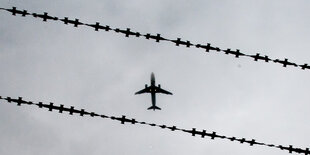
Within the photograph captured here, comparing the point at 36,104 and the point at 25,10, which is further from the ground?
the point at 25,10

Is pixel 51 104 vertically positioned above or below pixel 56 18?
below

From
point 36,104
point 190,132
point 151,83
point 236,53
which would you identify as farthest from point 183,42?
point 151,83

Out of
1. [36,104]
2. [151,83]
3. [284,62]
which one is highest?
[151,83]

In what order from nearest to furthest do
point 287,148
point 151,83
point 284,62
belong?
1. point 287,148
2. point 284,62
3. point 151,83

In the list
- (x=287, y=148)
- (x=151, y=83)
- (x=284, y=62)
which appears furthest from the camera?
(x=151, y=83)

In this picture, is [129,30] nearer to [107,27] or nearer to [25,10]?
[107,27]

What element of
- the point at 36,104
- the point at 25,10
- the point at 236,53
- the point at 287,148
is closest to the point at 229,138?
the point at 287,148

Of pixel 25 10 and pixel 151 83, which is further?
pixel 151 83

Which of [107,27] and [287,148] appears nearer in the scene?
[287,148]

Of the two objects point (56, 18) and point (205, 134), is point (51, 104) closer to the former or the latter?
point (56, 18)
